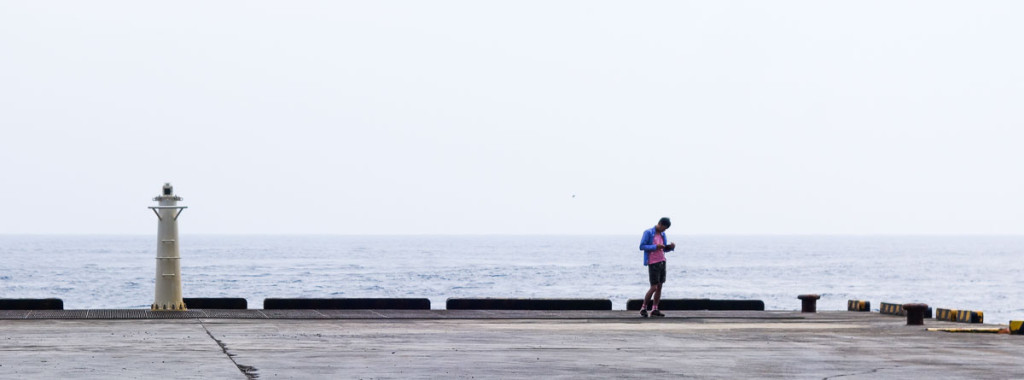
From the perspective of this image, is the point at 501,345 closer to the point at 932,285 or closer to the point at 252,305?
the point at 252,305

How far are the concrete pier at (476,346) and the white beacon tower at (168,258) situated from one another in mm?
560

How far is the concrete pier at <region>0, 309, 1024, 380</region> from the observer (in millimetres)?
9797

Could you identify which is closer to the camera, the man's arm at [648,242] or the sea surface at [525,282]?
the man's arm at [648,242]

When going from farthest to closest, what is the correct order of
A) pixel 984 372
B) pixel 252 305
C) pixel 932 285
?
1. pixel 932 285
2. pixel 252 305
3. pixel 984 372

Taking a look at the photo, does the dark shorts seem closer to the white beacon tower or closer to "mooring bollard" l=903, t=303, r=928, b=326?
"mooring bollard" l=903, t=303, r=928, b=326

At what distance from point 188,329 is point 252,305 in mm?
47083

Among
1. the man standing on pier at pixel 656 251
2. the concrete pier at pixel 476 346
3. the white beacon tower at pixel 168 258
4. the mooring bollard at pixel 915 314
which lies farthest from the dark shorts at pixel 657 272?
the white beacon tower at pixel 168 258

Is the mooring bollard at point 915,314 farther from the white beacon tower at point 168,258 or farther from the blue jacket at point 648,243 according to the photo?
the white beacon tower at point 168,258

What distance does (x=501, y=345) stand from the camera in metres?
12.2

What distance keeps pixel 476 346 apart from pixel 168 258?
23.4ft

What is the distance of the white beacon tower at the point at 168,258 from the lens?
1778cm

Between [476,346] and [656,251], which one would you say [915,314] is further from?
[476,346]

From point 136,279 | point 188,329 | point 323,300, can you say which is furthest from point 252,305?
point 188,329

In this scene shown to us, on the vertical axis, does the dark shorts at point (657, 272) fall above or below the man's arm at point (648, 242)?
below
